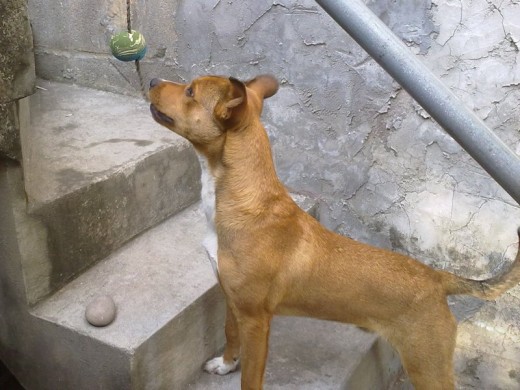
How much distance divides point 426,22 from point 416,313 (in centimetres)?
167

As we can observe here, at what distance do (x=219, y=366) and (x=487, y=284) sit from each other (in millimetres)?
1398

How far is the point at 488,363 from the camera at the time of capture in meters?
Result: 3.73

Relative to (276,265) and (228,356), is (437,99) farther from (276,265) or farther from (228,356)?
(228,356)

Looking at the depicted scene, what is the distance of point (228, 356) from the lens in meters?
3.12

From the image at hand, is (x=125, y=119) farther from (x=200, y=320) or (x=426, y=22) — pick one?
(x=426, y=22)

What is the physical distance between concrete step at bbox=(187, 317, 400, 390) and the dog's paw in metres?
0.03

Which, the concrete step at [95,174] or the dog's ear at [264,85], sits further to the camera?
the concrete step at [95,174]

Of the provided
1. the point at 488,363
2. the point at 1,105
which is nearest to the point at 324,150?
the point at 488,363

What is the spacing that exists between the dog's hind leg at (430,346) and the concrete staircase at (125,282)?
21.1 inches

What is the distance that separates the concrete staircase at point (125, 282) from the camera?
2840 mm

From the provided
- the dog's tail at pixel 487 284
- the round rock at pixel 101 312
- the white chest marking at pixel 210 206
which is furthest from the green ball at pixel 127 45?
the dog's tail at pixel 487 284

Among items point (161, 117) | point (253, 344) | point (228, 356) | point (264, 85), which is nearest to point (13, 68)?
point (161, 117)

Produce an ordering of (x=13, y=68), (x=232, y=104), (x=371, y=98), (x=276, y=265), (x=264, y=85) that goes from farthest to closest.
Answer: (x=371, y=98) → (x=264, y=85) → (x=276, y=265) → (x=13, y=68) → (x=232, y=104)

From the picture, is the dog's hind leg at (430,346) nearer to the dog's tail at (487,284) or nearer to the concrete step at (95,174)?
the dog's tail at (487,284)
